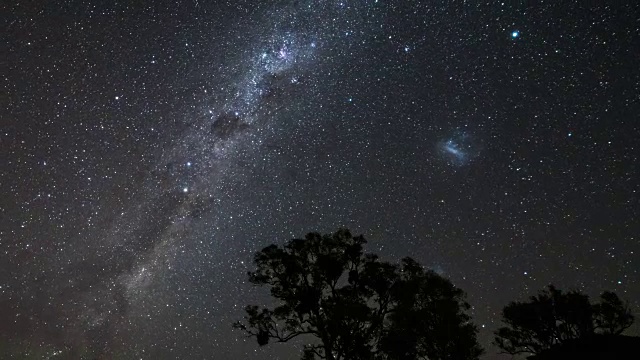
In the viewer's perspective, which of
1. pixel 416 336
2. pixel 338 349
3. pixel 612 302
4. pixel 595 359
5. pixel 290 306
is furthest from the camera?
pixel 612 302

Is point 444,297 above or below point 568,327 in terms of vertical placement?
above

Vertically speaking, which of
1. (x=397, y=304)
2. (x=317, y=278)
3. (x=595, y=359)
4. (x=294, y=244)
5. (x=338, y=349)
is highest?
(x=294, y=244)

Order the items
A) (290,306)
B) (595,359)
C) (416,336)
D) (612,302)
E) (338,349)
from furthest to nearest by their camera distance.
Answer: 1. (612,302)
2. (416,336)
3. (290,306)
4. (338,349)
5. (595,359)

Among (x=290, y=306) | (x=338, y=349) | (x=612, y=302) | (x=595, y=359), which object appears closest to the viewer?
(x=595, y=359)

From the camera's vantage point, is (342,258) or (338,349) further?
(342,258)

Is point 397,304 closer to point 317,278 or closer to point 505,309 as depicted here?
point 317,278

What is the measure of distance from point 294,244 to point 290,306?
10.8 feet

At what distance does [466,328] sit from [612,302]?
12.6m

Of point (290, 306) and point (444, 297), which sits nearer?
point (290, 306)

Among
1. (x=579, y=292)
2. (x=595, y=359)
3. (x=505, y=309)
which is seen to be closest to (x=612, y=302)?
(x=579, y=292)

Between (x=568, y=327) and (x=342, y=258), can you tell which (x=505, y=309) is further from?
(x=342, y=258)

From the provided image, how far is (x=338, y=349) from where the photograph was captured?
20.7m

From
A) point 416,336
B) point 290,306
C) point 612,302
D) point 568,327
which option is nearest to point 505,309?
point 568,327

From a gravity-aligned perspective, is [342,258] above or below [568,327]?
above
